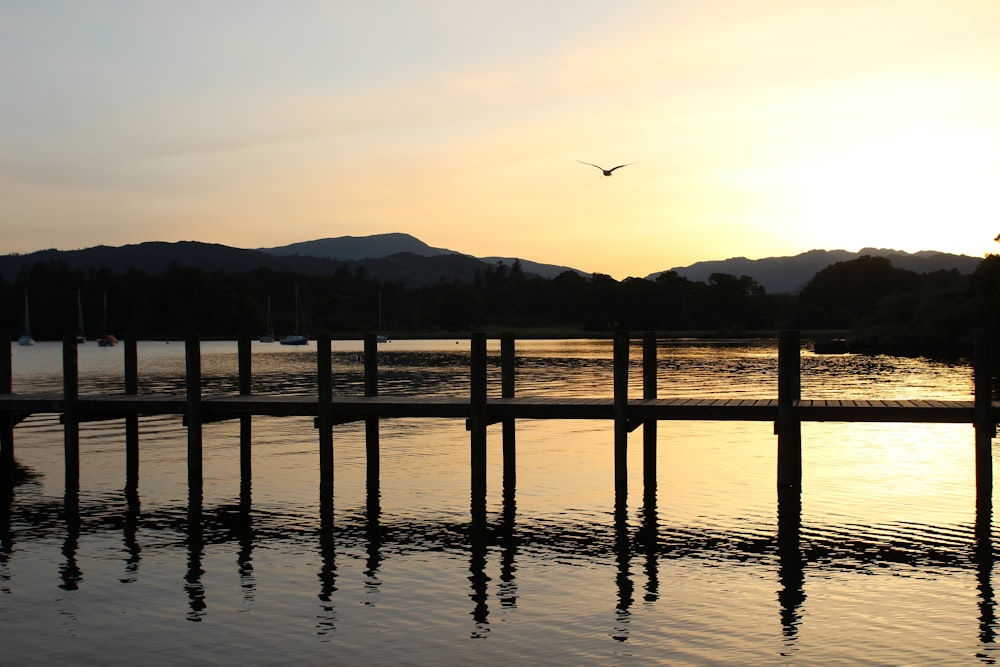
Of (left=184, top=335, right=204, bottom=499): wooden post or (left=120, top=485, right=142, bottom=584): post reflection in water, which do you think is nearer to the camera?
(left=120, top=485, right=142, bottom=584): post reflection in water

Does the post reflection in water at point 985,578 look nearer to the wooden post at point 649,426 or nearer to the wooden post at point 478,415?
the wooden post at point 649,426

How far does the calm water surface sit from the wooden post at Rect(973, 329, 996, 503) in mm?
911

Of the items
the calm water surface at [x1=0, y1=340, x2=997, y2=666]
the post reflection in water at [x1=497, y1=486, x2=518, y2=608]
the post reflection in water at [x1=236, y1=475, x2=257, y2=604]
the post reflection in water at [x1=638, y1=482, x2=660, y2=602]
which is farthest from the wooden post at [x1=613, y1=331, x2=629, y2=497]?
the post reflection in water at [x1=236, y1=475, x2=257, y2=604]

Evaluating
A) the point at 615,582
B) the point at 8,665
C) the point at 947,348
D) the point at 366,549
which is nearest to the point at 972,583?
the point at 615,582

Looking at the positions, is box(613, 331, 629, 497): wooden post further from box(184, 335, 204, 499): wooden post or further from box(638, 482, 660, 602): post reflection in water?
box(184, 335, 204, 499): wooden post

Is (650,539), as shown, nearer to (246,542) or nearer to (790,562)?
(790,562)

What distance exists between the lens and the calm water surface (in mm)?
13172

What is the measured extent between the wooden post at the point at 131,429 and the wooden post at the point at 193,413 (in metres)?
2.07

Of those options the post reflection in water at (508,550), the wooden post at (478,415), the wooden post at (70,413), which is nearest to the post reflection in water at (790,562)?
the post reflection in water at (508,550)

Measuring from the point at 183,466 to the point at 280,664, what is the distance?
16537mm

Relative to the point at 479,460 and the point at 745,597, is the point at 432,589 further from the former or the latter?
the point at 479,460

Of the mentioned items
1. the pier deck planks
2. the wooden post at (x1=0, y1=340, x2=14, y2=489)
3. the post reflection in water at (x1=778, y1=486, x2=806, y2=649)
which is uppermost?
the pier deck planks

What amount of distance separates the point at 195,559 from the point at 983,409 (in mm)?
14506

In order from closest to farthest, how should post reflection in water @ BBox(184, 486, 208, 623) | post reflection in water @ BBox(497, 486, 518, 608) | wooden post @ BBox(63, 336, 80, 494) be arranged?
post reflection in water @ BBox(184, 486, 208, 623) → post reflection in water @ BBox(497, 486, 518, 608) → wooden post @ BBox(63, 336, 80, 494)
